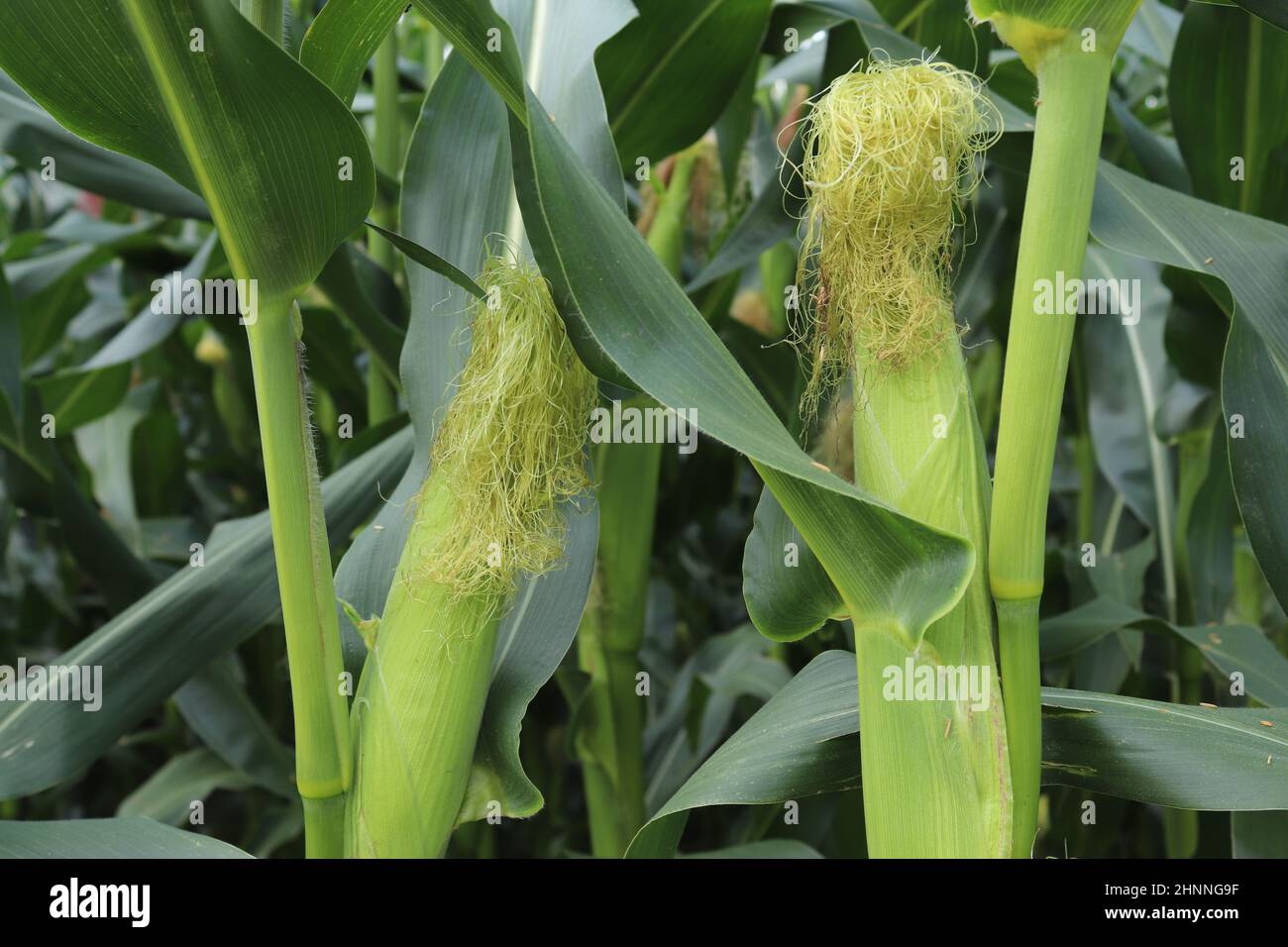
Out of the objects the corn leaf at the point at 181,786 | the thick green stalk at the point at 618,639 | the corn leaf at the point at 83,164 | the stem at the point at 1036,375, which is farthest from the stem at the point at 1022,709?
the corn leaf at the point at 181,786

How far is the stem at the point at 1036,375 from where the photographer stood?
0.72m

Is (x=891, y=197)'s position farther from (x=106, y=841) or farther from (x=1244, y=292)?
(x=106, y=841)

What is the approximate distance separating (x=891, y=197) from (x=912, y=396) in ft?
0.50

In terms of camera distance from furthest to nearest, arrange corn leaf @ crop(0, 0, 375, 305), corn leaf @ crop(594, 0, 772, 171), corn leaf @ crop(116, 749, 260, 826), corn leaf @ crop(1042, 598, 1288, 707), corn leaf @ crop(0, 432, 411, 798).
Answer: corn leaf @ crop(116, 749, 260, 826) < corn leaf @ crop(594, 0, 772, 171) < corn leaf @ crop(1042, 598, 1288, 707) < corn leaf @ crop(0, 432, 411, 798) < corn leaf @ crop(0, 0, 375, 305)

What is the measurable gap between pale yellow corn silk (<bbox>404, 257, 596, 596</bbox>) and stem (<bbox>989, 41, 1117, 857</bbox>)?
347mm

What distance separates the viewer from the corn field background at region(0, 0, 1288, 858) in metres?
0.70

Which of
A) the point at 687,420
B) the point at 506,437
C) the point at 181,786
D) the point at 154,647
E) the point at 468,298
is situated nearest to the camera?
the point at 687,420

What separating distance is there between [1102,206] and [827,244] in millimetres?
380

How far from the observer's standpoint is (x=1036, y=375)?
73 centimetres

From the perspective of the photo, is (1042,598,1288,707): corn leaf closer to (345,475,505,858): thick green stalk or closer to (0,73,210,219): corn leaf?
(345,475,505,858): thick green stalk

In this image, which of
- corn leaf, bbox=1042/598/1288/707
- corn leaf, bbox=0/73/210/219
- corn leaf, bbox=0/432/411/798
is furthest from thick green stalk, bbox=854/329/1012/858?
corn leaf, bbox=0/73/210/219

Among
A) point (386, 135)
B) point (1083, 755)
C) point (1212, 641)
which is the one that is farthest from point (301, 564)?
point (386, 135)

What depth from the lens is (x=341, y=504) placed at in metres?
1.29

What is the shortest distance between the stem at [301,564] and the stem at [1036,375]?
50 centimetres
